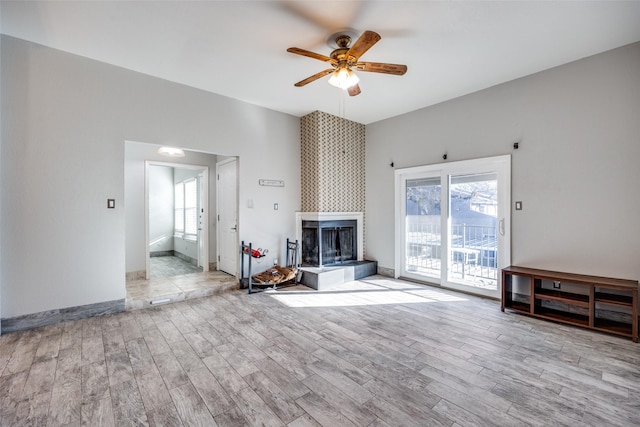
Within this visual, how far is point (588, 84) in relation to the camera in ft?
10.9

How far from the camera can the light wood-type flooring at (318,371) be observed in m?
1.79

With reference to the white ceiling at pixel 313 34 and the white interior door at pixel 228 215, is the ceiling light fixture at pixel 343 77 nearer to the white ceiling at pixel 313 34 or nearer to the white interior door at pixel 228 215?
the white ceiling at pixel 313 34

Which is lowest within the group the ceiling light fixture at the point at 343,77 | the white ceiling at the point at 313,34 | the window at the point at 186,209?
the window at the point at 186,209

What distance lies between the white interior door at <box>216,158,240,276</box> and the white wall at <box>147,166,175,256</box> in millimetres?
2756

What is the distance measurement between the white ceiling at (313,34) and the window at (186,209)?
327 centimetres

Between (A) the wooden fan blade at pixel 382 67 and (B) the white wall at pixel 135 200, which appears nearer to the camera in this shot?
(A) the wooden fan blade at pixel 382 67

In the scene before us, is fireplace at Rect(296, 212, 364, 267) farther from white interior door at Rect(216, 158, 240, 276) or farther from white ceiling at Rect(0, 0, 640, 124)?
white ceiling at Rect(0, 0, 640, 124)

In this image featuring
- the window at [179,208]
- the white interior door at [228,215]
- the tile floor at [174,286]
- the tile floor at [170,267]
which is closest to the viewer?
the tile floor at [174,286]

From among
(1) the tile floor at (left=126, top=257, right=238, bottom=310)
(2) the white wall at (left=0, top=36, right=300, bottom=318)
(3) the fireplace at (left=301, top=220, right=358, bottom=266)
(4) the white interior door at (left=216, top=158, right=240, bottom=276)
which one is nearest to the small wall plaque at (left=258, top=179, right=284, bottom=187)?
(4) the white interior door at (left=216, top=158, right=240, bottom=276)

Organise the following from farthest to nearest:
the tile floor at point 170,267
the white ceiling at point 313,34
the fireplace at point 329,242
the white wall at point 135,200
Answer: the tile floor at point 170,267
the fireplace at point 329,242
the white wall at point 135,200
the white ceiling at point 313,34

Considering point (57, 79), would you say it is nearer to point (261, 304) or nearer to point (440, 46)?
point (261, 304)

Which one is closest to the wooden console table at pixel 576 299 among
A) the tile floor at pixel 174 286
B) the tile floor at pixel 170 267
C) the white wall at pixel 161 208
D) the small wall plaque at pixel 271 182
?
the small wall plaque at pixel 271 182

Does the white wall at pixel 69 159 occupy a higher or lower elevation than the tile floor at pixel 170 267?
higher

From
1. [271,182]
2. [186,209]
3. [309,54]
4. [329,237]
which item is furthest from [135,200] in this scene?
[309,54]
